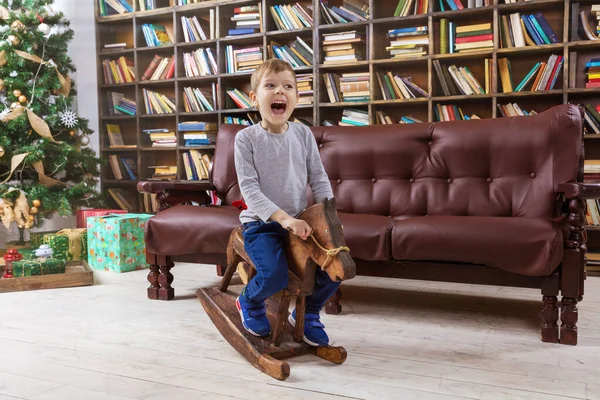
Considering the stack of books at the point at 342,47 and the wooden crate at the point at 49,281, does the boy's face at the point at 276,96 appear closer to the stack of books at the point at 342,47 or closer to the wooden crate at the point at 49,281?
the wooden crate at the point at 49,281

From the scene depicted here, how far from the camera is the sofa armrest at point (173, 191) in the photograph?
102 inches

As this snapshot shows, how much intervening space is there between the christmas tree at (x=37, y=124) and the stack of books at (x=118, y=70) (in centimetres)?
50

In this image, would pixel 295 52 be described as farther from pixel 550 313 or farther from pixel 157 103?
pixel 550 313

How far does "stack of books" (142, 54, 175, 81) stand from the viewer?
4.48 meters

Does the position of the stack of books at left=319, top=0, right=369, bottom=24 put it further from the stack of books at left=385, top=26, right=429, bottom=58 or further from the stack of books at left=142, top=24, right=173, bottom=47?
the stack of books at left=142, top=24, right=173, bottom=47

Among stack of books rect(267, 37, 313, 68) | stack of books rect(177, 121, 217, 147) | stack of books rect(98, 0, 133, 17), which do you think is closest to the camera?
stack of books rect(267, 37, 313, 68)

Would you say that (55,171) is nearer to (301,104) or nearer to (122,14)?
(122,14)

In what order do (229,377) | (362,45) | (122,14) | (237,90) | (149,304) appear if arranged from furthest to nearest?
(122,14)
(237,90)
(362,45)
(149,304)
(229,377)

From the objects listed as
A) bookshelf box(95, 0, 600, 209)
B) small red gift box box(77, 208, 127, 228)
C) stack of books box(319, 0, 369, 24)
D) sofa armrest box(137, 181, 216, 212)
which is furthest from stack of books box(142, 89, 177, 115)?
sofa armrest box(137, 181, 216, 212)

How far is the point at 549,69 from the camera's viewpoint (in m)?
3.32

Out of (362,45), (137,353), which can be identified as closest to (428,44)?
(362,45)

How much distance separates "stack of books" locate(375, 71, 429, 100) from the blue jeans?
2.32 meters

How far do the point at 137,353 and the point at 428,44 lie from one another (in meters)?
2.76

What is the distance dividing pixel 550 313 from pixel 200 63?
3.32 metres
